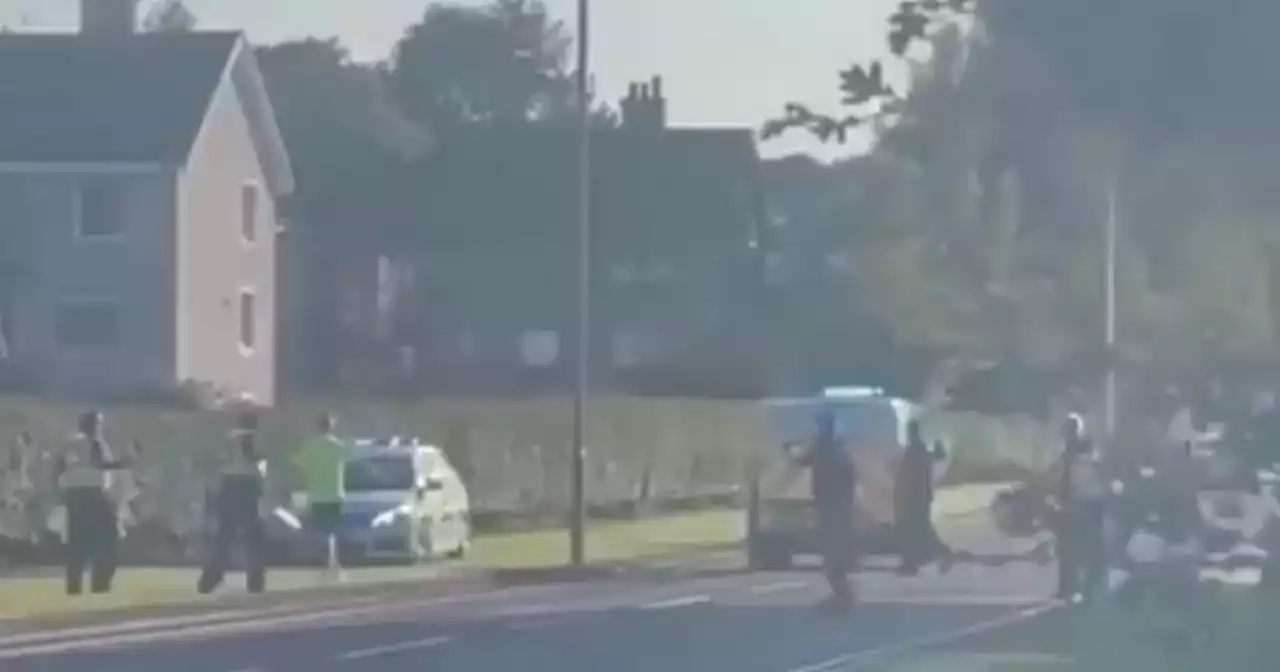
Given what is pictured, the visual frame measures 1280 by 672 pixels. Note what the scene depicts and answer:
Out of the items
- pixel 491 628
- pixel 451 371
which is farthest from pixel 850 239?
pixel 451 371

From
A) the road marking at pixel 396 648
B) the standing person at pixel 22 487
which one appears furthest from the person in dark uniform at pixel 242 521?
the road marking at pixel 396 648

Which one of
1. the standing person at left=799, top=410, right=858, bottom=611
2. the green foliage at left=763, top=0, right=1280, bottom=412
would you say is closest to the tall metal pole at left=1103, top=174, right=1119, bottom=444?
the green foliage at left=763, top=0, right=1280, bottom=412

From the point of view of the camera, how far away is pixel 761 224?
4291cm

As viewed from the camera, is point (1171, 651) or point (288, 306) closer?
point (1171, 651)

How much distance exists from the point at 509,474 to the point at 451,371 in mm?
3726

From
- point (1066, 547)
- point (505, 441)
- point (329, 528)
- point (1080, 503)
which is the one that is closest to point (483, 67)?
point (505, 441)

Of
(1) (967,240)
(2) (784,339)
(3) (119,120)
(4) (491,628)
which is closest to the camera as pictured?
(1) (967,240)

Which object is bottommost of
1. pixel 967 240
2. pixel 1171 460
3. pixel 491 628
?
pixel 491 628

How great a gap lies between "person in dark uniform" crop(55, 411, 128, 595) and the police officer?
13564 mm

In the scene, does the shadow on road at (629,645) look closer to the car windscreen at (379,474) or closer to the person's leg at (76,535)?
the person's leg at (76,535)

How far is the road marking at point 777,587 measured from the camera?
30375 mm

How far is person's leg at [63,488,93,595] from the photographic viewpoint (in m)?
27.8

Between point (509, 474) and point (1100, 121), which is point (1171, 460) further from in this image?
point (509, 474)

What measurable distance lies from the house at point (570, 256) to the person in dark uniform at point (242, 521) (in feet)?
52.9
